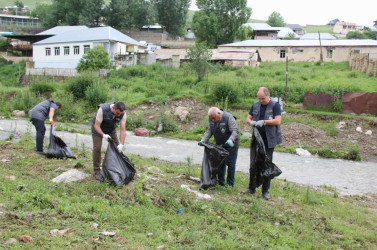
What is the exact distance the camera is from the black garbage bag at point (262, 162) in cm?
572

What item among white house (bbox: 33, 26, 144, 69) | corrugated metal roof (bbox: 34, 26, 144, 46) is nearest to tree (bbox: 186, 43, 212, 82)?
white house (bbox: 33, 26, 144, 69)

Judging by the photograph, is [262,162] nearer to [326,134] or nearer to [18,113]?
[326,134]

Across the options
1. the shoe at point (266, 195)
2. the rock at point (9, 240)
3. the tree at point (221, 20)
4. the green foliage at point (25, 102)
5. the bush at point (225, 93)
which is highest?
the tree at point (221, 20)

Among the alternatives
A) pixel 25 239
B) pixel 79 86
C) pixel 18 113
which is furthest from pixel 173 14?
pixel 25 239

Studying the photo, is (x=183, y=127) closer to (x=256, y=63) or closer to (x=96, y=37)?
(x=256, y=63)

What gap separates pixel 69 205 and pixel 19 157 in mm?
3474

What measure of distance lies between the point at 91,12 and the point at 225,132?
48473mm

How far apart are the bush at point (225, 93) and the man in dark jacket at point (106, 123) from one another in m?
11.1

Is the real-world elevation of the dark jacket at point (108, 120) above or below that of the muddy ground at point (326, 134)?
above

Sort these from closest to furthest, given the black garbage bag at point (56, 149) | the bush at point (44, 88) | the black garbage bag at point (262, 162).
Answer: the black garbage bag at point (262, 162) → the black garbage bag at point (56, 149) → the bush at point (44, 88)

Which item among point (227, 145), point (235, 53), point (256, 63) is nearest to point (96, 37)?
point (235, 53)

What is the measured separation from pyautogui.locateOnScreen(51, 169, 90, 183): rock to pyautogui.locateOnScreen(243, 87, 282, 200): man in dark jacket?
124 inches

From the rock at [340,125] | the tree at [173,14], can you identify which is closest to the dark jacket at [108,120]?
the rock at [340,125]

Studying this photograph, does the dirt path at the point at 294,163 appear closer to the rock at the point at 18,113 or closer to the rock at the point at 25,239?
the rock at the point at 18,113
